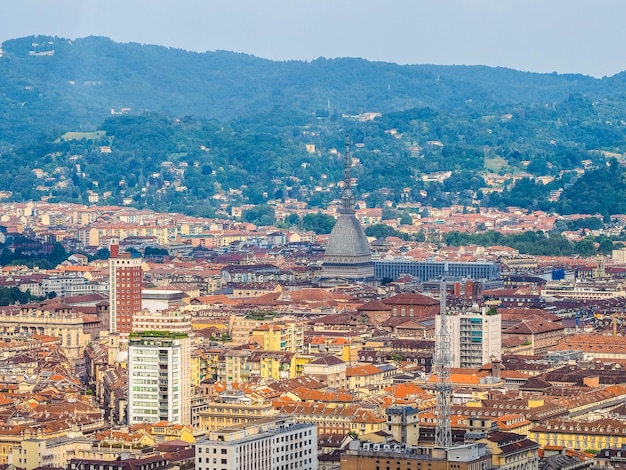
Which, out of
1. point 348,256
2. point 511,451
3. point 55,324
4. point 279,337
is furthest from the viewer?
point 348,256

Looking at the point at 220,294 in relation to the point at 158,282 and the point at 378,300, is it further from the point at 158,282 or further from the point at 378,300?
the point at 378,300

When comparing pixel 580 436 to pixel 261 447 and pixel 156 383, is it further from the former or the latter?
pixel 261 447

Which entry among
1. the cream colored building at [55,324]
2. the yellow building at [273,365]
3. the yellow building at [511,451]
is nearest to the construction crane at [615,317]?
the yellow building at [273,365]

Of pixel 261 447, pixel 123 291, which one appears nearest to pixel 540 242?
pixel 123 291

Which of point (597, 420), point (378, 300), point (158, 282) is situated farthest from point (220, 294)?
point (597, 420)

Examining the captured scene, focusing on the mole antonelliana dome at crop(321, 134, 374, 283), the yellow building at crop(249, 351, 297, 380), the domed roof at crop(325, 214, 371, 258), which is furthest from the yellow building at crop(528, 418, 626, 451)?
the domed roof at crop(325, 214, 371, 258)
